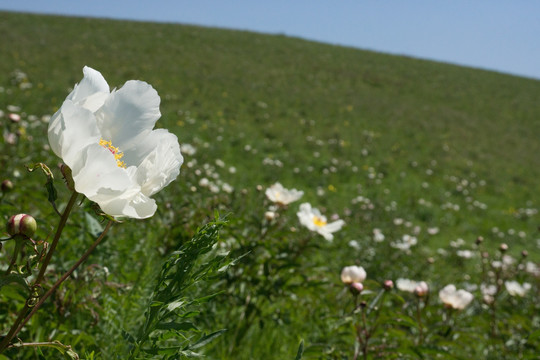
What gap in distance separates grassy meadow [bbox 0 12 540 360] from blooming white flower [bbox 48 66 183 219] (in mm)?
99

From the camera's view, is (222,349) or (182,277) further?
(222,349)

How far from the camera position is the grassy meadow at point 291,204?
3.56 ft

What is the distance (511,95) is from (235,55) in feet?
37.6

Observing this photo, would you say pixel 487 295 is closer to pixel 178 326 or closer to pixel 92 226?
pixel 92 226

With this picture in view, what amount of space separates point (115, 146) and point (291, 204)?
475 centimetres

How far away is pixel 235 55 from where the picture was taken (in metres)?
16.5

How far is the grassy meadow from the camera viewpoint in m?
1.08

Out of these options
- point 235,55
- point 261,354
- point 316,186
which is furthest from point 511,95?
point 261,354

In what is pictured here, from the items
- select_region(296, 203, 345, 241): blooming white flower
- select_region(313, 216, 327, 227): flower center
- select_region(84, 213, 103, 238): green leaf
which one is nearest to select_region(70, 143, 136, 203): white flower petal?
select_region(84, 213, 103, 238): green leaf

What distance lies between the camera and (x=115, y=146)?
633 mm

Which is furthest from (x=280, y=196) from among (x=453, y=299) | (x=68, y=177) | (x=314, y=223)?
(x=68, y=177)

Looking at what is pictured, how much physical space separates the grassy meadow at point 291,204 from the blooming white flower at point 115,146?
0.10 m

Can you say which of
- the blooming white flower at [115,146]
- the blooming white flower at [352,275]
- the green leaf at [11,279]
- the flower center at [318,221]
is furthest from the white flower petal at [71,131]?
the flower center at [318,221]

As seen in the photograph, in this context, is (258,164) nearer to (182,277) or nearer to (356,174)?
(356,174)
